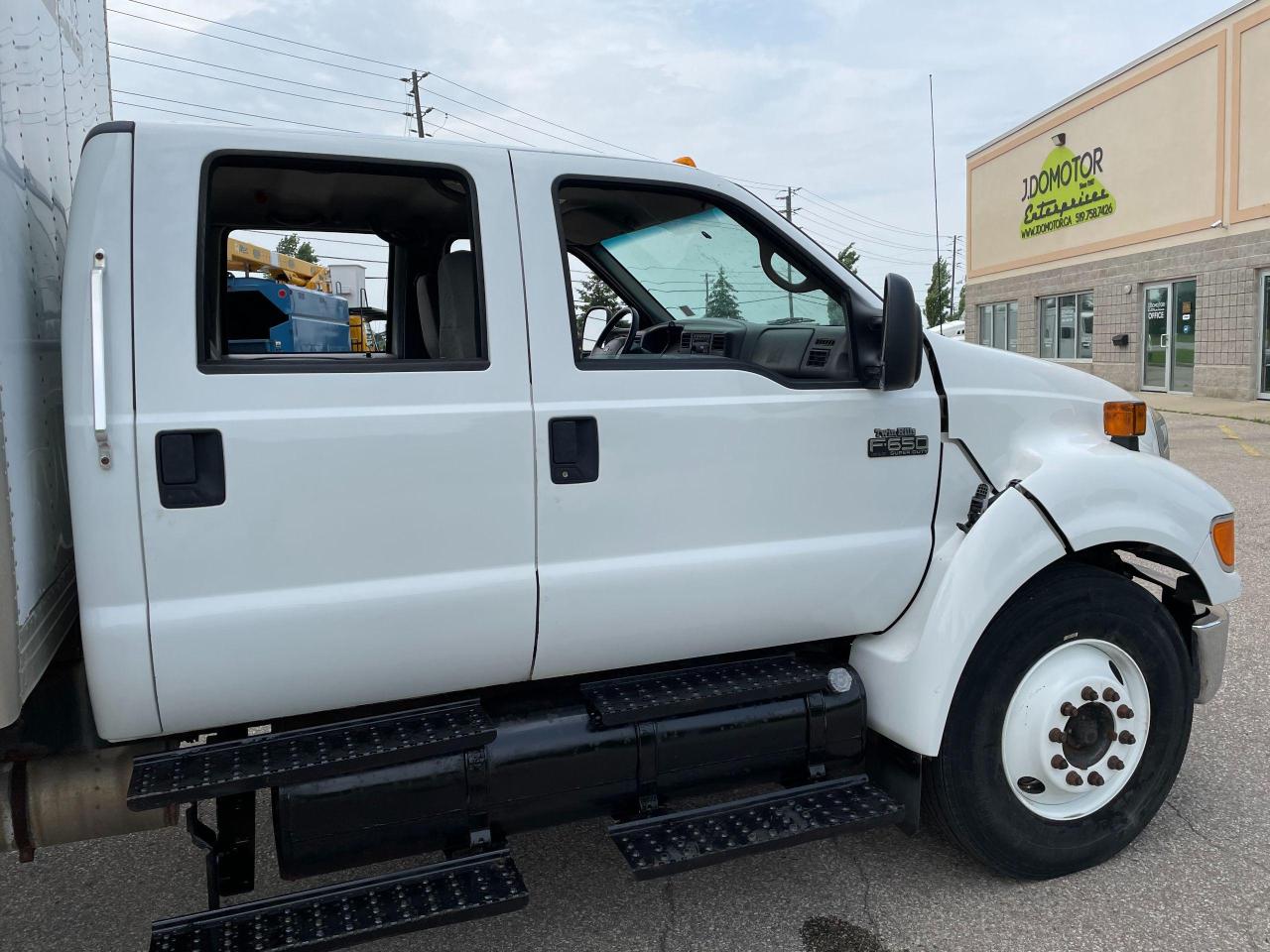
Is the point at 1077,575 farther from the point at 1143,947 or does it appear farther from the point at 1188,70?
the point at 1188,70

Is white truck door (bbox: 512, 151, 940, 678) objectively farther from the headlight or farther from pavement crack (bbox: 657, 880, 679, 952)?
the headlight

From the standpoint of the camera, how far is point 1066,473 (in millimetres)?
2992

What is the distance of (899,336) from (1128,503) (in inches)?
38.5

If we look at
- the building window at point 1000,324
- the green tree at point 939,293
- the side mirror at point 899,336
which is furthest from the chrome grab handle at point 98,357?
the green tree at point 939,293

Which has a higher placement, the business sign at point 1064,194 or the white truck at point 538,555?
the business sign at point 1064,194

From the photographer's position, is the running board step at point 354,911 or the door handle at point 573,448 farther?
the door handle at point 573,448

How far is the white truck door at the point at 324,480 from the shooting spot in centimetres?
225

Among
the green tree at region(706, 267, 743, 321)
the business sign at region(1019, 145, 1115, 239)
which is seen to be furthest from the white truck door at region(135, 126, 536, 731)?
the business sign at region(1019, 145, 1115, 239)

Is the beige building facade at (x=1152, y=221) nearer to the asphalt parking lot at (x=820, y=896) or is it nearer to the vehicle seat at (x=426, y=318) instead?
the asphalt parking lot at (x=820, y=896)

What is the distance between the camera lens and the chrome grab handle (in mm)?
2123

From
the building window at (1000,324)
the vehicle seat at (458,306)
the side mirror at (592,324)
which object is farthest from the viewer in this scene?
the building window at (1000,324)

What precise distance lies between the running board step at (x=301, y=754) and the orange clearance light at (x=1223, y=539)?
2366 mm

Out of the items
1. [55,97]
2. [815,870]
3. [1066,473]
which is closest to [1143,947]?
[815,870]

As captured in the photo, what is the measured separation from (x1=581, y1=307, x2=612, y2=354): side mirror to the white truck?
4cm
